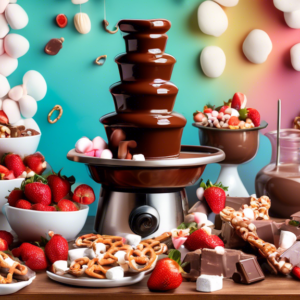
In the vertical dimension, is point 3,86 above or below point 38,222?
above

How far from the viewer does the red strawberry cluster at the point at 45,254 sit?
3.13 feet

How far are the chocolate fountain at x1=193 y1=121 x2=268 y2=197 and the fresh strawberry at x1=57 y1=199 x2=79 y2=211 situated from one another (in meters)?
0.63

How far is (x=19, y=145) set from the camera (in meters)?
1.50

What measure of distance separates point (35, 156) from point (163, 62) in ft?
1.96

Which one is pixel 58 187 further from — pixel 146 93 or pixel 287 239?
pixel 287 239

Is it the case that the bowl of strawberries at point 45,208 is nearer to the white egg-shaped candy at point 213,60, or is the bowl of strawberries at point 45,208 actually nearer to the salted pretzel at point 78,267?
the salted pretzel at point 78,267

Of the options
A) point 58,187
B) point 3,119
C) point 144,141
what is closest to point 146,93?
point 144,141

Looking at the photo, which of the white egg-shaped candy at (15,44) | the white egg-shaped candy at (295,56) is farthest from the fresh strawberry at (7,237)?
the white egg-shaped candy at (295,56)

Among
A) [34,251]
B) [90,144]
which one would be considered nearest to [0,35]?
[90,144]

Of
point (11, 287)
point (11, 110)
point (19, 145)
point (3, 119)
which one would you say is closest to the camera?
point (11, 287)

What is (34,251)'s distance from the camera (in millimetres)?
961

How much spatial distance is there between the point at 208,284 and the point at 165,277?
9 centimetres

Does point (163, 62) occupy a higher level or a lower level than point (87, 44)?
lower

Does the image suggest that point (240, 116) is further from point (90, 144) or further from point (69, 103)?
point (69, 103)
